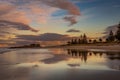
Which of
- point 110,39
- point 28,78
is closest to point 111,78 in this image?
point 28,78

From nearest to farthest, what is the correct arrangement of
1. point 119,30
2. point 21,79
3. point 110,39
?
1. point 21,79
2. point 119,30
3. point 110,39

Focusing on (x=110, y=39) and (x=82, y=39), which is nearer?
(x=110, y=39)

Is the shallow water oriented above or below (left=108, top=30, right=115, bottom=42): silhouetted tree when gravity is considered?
below

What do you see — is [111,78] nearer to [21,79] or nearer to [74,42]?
[21,79]

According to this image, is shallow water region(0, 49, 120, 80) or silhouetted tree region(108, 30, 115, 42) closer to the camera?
shallow water region(0, 49, 120, 80)

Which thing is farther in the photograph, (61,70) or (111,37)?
(111,37)

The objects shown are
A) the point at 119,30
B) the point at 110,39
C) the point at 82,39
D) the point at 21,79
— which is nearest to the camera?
Result: the point at 21,79

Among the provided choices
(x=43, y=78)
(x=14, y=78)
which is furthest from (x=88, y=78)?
(x=14, y=78)

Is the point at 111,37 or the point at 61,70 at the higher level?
the point at 111,37

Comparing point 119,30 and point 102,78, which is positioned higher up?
A: point 119,30

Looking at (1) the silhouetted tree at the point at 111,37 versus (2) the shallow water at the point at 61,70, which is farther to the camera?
(1) the silhouetted tree at the point at 111,37

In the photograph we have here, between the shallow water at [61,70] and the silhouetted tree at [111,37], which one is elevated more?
the silhouetted tree at [111,37]

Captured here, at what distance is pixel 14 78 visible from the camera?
447 inches

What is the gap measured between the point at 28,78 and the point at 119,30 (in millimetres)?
98758
